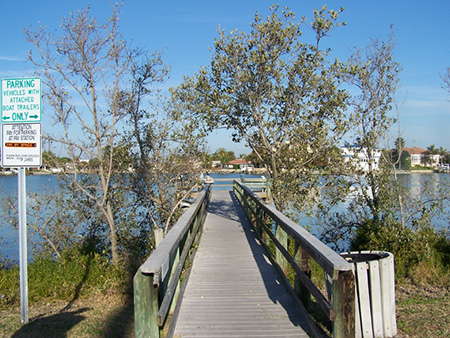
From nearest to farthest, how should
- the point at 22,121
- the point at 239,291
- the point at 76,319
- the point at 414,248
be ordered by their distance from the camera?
1. the point at 22,121
2. the point at 239,291
3. the point at 76,319
4. the point at 414,248

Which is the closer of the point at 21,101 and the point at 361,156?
the point at 21,101

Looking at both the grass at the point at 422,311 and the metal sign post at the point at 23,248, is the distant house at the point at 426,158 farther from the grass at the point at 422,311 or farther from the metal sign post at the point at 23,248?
the metal sign post at the point at 23,248

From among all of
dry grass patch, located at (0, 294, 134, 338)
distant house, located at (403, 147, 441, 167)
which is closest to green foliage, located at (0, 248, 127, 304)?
dry grass patch, located at (0, 294, 134, 338)

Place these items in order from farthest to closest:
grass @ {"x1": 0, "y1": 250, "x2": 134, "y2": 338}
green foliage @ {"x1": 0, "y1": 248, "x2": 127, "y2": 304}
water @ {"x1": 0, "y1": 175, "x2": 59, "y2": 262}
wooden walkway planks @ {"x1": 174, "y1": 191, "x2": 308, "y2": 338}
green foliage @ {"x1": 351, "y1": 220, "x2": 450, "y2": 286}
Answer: water @ {"x1": 0, "y1": 175, "x2": 59, "y2": 262}, green foliage @ {"x1": 351, "y1": 220, "x2": 450, "y2": 286}, green foliage @ {"x1": 0, "y1": 248, "x2": 127, "y2": 304}, grass @ {"x1": 0, "y1": 250, "x2": 134, "y2": 338}, wooden walkway planks @ {"x1": 174, "y1": 191, "x2": 308, "y2": 338}

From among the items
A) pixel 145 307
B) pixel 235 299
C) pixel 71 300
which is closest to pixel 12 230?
pixel 71 300

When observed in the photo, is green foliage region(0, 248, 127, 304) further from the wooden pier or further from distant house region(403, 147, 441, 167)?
distant house region(403, 147, 441, 167)

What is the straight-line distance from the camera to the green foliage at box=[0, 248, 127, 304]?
7176mm

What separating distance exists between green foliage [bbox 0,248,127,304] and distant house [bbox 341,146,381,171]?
673 cm

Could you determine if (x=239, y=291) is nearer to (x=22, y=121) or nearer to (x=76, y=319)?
(x=76, y=319)

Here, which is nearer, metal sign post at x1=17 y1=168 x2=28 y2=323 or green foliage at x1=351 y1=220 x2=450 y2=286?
metal sign post at x1=17 y1=168 x2=28 y2=323

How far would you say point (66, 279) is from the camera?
302 inches

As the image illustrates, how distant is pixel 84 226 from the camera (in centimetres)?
1023

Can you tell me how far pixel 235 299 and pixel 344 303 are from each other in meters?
2.03

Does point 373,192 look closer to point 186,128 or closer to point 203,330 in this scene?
point 186,128
